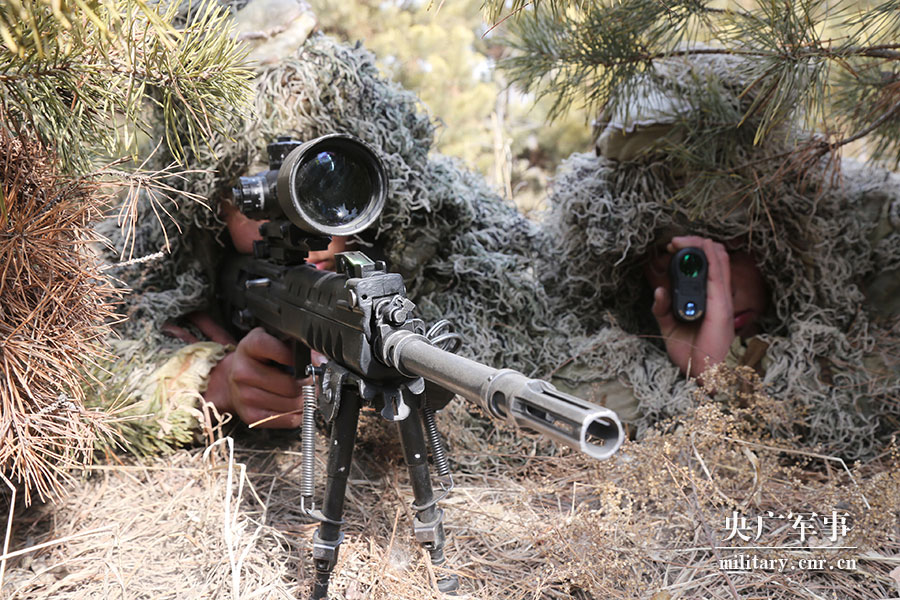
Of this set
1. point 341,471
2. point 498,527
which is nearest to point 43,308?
point 341,471

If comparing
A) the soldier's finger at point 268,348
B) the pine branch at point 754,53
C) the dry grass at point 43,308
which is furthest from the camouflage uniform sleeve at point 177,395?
the pine branch at point 754,53

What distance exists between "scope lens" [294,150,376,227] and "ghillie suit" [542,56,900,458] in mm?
567

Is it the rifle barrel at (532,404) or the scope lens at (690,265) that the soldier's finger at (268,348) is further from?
the scope lens at (690,265)

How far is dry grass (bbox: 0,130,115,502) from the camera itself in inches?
26.8

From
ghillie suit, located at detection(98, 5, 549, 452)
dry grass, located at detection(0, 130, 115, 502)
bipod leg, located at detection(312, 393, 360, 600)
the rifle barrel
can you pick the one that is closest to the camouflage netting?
ghillie suit, located at detection(98, 5, 549, 452)

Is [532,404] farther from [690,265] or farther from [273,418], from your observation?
[690,265]

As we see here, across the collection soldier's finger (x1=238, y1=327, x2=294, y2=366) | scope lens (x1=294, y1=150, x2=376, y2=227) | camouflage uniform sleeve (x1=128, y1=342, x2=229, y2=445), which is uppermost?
scope lens (x1=294, y1=150, x2=376, y2=227)

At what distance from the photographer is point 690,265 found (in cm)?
126

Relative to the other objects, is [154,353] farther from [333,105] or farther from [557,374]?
[557,374]

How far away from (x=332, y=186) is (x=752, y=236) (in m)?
0.95

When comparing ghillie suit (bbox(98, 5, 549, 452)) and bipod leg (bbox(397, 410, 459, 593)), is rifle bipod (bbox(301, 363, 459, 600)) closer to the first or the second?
bipod leg (bbox(397, 410, 459, 593))

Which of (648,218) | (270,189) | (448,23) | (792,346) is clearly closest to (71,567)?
(270,189)

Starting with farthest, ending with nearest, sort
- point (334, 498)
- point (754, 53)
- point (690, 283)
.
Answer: point (690, 283) < point (754, 53) < point (334, 498)

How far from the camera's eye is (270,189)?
35.6 inches
